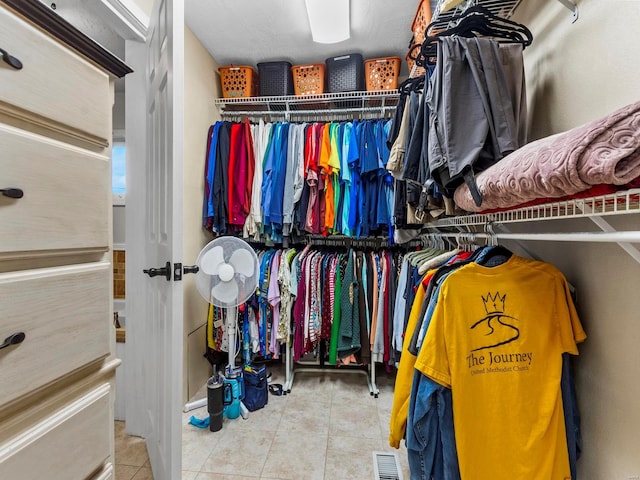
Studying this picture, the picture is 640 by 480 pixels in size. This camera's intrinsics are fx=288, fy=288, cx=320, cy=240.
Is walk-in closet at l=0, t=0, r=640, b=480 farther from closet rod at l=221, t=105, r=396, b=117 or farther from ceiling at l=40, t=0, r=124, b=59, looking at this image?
closet rod at l=221, t=105, r=396, b=117

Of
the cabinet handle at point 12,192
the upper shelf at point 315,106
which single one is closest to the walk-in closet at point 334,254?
the cabinet handle at point 12,192

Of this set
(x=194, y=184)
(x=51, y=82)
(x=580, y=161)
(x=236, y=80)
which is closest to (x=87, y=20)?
(x=236, y=80)

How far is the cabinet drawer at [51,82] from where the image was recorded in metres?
0.52

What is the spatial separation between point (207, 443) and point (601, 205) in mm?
1982

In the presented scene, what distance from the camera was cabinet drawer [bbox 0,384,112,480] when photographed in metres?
0.54

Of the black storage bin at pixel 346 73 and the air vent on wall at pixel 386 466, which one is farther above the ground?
the black storage bin at pixel 346 73

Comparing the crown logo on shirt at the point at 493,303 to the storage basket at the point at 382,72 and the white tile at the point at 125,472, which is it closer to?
the white tile at the point at 125,472

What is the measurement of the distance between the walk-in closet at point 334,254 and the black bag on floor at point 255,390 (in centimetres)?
2

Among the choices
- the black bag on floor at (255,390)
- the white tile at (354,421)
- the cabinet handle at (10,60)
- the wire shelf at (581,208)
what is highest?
the cabinet handle at (10,60)

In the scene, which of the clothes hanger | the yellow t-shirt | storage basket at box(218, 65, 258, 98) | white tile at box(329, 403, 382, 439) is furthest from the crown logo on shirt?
storage basket at box(218, 65, 258, 98)

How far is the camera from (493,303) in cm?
87

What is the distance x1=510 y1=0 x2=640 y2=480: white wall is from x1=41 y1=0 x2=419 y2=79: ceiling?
116cm

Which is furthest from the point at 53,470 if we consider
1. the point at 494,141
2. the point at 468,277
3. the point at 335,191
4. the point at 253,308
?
the point at 335,191

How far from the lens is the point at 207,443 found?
1.61 m
